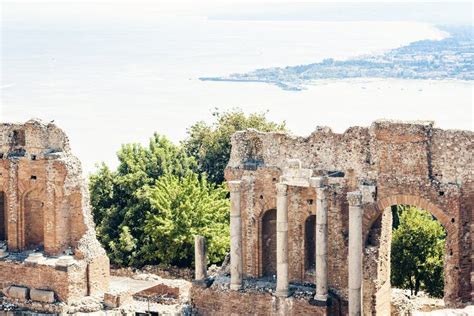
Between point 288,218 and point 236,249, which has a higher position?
point 288,218

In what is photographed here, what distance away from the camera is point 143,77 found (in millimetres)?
118375

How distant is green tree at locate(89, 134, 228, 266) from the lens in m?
37.4

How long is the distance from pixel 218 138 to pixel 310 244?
1786 centimetres

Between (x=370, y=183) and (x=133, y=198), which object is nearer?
(x=370, y=183)

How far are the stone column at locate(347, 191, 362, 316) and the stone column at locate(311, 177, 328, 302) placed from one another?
1038 mm

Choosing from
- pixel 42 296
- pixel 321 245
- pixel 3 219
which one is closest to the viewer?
pixel 321 245

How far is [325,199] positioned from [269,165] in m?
2.57

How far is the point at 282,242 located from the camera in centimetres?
2811

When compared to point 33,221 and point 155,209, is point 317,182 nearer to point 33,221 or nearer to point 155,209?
point 33,221

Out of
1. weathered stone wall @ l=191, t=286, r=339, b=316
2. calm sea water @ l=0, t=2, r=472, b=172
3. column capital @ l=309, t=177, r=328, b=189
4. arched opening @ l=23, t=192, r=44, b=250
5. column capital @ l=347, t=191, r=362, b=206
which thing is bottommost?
weathered stone wall @ l=191, t=286, r=339, b=316

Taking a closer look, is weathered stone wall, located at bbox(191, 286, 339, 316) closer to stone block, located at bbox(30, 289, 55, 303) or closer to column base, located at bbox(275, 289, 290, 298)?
column base, located at bbox(275, 289, 290, 298)

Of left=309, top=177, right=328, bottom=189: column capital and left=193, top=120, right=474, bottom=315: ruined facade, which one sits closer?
left=193, top=120, right=474, bottom=315: ruined facade

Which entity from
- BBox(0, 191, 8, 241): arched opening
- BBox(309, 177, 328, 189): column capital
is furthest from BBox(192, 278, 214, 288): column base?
BBox(0, 191, 8, 241): arched opening

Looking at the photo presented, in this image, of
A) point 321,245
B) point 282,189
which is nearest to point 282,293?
point 321,245
